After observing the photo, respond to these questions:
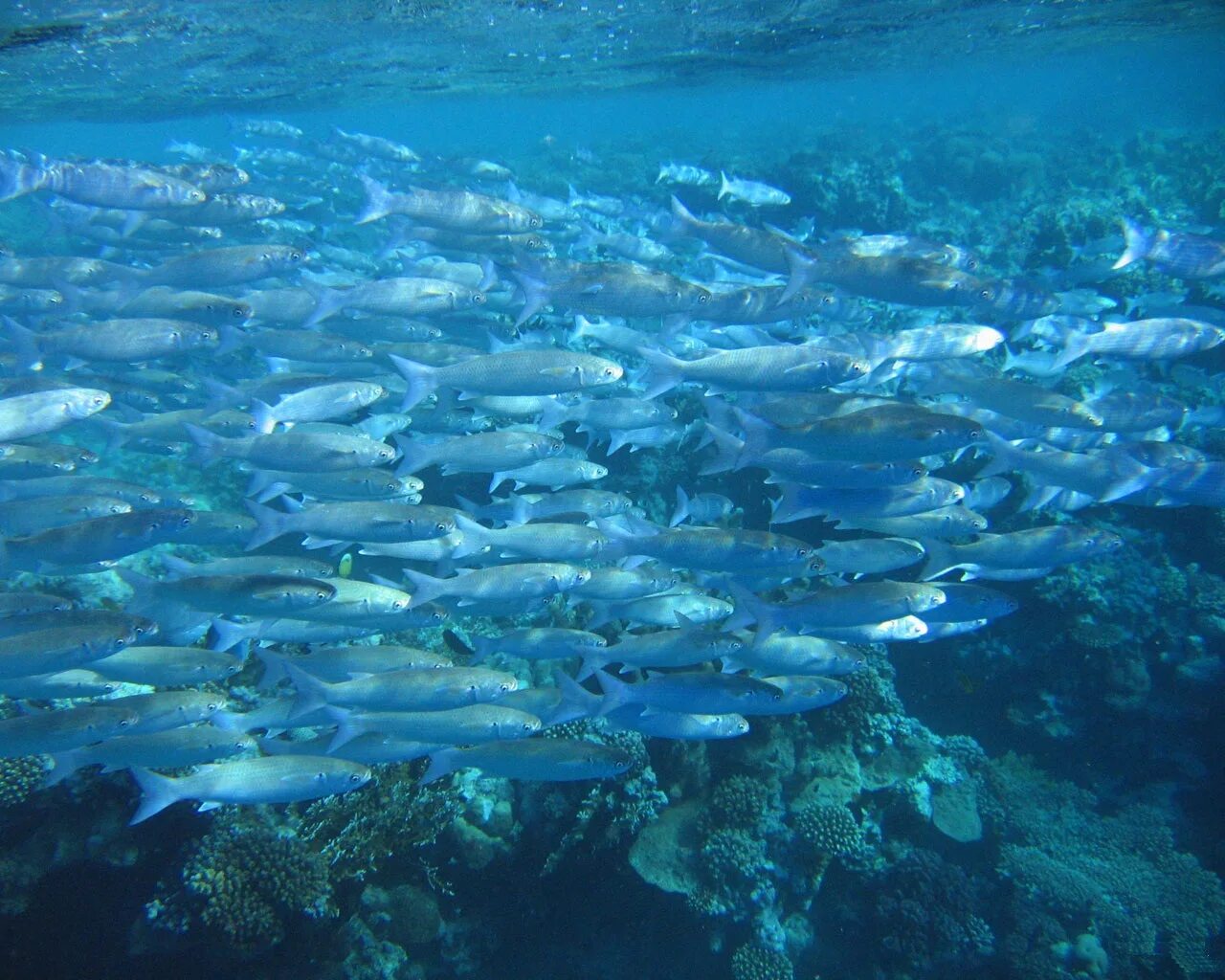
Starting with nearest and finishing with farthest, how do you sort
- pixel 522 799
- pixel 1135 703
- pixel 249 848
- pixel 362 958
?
pixel 249 848 → pixel 362 958 → pixel 522 799 → pixel 1135 703

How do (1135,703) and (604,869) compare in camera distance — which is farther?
(1135,703)

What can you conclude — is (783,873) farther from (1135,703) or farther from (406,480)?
(406,480)

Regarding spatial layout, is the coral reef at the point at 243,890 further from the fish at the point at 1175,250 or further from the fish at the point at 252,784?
the fish at the point at 1175,250

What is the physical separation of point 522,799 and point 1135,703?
696 centimetres

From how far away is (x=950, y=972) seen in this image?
6.33 metres

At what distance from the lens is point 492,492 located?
7105 mm

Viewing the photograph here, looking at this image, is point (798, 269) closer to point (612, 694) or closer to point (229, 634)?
point (612, 694)

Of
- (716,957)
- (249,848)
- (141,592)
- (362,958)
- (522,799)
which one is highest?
(141,592)

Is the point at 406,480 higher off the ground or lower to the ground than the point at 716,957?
higher

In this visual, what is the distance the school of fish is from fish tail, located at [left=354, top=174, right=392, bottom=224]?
48 mm

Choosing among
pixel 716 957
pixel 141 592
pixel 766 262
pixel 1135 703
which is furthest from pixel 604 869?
pixel 766 262

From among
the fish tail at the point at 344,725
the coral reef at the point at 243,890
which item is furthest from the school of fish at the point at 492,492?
the coral reef at the point at 243,890

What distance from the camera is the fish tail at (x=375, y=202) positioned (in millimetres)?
8117

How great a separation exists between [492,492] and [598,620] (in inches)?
85.2
